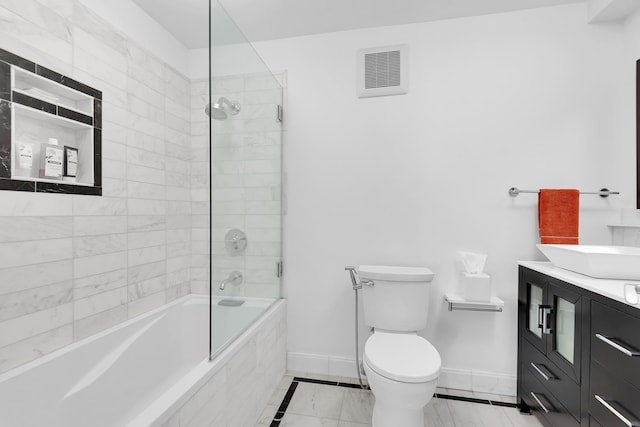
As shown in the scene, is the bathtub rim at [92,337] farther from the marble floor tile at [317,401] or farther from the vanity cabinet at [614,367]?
the vanity cabinet at [614,367]

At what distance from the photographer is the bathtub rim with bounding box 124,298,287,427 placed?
0.92 metres

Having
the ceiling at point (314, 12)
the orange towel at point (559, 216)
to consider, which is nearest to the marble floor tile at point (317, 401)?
the orange towel at point (559, 216)

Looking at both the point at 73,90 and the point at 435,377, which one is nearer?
the point at 435,377

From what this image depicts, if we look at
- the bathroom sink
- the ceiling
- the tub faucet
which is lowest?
the tub faucet

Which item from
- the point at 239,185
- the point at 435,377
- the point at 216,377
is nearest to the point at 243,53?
the point at 239,185

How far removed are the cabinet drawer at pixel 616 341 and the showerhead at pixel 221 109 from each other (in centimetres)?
171

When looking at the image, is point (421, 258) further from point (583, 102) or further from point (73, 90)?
point (73, 90)

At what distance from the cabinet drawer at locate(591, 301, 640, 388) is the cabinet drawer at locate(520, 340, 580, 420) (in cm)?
24

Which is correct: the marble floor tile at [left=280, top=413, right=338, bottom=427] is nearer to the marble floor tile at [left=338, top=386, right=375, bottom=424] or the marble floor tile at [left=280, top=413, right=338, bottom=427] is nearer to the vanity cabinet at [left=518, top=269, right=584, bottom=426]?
the marble floor tile at [left=338, top=386, right=375, bottom=424]

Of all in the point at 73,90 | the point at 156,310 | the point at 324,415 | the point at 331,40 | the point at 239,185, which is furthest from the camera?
the point at 331,40

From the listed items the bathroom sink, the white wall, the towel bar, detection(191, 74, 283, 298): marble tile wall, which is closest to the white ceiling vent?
the white wall

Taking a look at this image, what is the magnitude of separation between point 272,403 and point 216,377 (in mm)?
742

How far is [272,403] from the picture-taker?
5.96 feet

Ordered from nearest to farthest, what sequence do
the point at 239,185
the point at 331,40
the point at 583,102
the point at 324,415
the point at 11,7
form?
the point at 11,7 < the point at 239,185 < the point at 324,415 < the point at 583,102 < the point at 331,40
